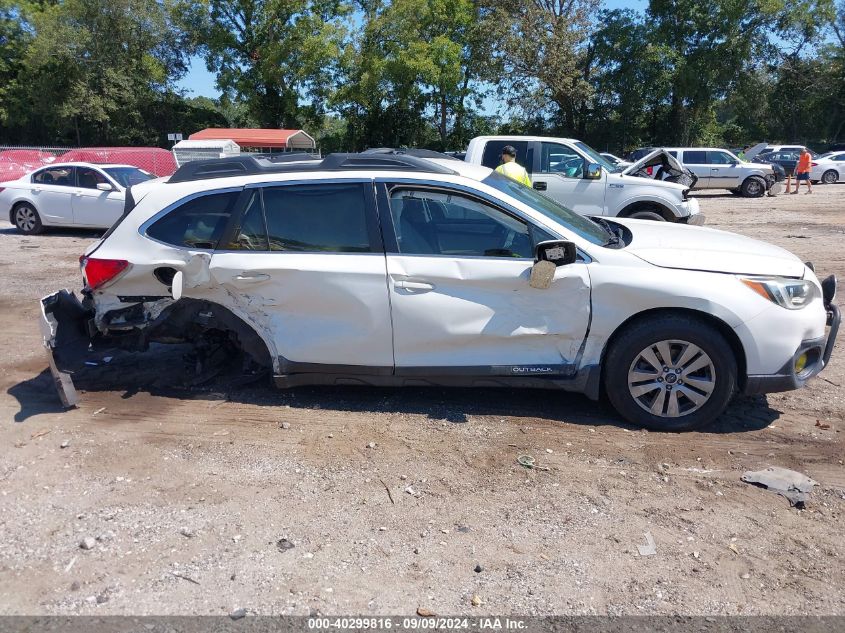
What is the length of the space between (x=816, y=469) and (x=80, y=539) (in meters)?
4.12

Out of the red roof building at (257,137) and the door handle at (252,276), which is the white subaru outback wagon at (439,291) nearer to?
the door handle at (252,276)

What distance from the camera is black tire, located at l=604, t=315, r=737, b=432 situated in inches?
181

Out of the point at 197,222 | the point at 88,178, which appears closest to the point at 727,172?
the point at 88,178

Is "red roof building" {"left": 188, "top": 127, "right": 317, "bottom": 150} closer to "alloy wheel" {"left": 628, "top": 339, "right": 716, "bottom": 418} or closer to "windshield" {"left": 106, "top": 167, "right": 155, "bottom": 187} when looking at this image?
"windshield" {"left": 106, "top": 167, "right": 155, "bottom": 187}

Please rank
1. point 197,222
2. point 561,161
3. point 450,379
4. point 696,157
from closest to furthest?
point 450,379
point 197,222
point 561,161
point 696,157

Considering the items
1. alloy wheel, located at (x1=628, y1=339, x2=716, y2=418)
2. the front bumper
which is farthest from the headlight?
alloy wheel, located at (x1=628, y1=339, x2=716, y2=418)

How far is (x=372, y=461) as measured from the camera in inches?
173

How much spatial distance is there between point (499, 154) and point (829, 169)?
2605 centimetres

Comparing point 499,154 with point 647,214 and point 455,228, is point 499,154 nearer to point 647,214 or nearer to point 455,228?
point 647,214

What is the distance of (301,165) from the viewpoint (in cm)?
528

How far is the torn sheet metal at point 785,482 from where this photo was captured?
3941 millimetres

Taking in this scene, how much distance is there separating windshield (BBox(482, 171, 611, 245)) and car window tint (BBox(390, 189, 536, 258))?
0.25 m

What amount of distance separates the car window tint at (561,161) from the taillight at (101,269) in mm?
8371

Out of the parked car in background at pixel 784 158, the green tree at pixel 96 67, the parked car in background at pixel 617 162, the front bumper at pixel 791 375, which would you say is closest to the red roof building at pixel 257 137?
the green tree at pixel 96 67
